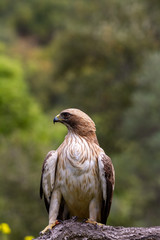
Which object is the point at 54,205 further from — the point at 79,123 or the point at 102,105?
the point at 102,105

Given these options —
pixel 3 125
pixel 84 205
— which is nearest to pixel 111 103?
pixel 3 125

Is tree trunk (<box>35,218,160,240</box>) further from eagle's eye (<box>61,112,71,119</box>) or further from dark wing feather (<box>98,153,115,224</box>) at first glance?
eagle's eye (<box>61,112,71,119</box>)

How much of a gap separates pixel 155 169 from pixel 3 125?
1564cm

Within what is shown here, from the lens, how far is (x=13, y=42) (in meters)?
80.9

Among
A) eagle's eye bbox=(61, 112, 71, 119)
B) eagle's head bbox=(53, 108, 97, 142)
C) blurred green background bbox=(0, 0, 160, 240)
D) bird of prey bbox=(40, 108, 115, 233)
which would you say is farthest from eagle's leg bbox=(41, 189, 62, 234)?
blurred green background bbox=(0, 0, 160, 240)

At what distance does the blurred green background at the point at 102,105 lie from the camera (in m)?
24.0

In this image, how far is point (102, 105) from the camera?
42562 mm

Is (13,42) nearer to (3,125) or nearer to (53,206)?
(3,125)

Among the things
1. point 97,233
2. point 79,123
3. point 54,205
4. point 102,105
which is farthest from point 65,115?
point 102,105

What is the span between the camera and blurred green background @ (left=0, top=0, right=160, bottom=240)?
78.8 ft

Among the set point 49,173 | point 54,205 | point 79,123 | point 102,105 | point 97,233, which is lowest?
Result: point 97,233

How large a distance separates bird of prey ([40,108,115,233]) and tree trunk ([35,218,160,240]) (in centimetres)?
47

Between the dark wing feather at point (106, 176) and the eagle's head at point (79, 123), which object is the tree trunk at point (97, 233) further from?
the eagle's head at point (79, 123)

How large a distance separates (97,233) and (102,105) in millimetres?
35842
